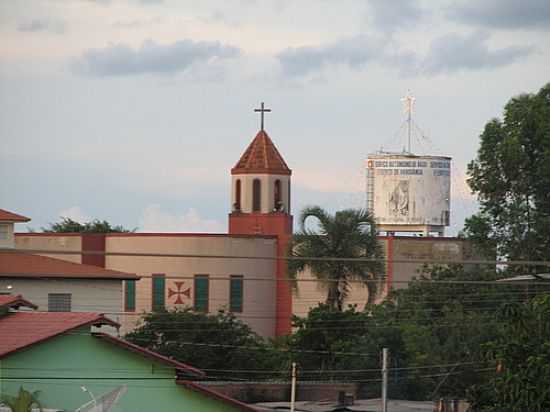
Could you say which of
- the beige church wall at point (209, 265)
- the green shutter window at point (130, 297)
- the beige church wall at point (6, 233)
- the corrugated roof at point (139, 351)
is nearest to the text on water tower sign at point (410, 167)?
the beige church wall at point (209, 265)

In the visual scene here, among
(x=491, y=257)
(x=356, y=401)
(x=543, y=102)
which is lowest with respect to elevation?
(x=356, y=401)

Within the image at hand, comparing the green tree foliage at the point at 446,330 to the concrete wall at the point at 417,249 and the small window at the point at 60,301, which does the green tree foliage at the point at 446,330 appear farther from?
the concrete wall at the point at 417,249

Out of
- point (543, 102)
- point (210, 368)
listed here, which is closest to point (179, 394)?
Result: point (210, 368)

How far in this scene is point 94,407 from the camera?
3191 centimetres

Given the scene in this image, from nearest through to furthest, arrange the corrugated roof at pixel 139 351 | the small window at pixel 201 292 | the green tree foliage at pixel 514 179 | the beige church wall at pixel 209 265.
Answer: the corrugated roof at pixel 139 351, the green tree foliage at pixel 514 179, the small window at pixel 201 292, the beige church wall at pixel 209 265

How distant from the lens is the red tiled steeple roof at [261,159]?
74.5m

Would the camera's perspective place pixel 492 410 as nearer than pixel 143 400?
Yes

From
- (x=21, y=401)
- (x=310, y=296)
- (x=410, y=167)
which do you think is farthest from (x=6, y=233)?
(x=21, y=401)

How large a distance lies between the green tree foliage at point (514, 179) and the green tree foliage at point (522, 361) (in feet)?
73.9

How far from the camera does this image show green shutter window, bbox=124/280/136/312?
67000mm

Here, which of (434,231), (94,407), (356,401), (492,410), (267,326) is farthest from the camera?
(434,231)

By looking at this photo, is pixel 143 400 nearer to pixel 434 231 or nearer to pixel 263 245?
pixel 263 245

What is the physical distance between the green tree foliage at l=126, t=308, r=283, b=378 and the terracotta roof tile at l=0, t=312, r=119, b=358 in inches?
698

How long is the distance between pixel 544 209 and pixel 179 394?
20449mm
